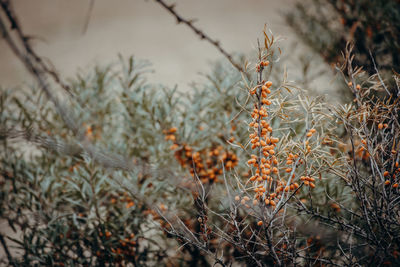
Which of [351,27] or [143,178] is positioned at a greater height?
[351,27]

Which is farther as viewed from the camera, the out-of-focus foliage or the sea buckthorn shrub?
the out-of-focus foliage

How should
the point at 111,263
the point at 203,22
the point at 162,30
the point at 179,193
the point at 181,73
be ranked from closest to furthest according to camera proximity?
1. the point at 111,263
2. the point at 179,193
3. the point at 181,73
4. the point at 203,22
5. the point at 162,30

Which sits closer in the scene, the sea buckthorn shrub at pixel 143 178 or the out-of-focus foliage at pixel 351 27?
the sea buckthorn shrub at pixel 143 178

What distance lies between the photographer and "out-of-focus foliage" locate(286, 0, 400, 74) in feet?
3.67

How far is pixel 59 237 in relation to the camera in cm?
93

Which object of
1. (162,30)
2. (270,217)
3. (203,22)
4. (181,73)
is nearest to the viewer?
(270,217)

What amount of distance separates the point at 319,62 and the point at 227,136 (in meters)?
0.73

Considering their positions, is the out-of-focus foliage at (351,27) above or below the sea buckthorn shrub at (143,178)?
above

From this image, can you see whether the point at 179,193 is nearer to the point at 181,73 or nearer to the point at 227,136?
the point at 227,136

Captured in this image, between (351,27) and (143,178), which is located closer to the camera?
(143,178)

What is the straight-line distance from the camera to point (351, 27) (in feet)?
4.38

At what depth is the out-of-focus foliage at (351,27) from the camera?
112 centimetres

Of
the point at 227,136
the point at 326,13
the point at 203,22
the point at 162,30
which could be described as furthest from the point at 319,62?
the point at 162,30

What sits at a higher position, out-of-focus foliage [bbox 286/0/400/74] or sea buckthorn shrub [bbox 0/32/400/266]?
out-of-focus foliage [bbox 286/0/400/74]
